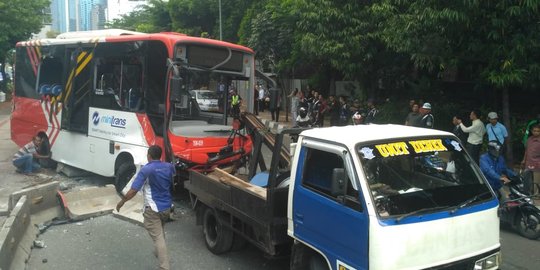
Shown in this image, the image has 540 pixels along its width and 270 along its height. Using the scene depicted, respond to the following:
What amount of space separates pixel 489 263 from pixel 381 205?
1.10 m

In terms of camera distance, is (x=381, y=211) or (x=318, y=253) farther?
(x=318, y=253)

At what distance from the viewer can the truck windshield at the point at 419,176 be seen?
12.7ft

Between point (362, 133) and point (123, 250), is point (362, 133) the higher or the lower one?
the higher one

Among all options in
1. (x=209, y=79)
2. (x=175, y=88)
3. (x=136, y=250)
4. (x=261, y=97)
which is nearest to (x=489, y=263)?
(x=136, y=250)

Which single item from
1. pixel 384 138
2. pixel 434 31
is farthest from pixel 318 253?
pixel 434 31

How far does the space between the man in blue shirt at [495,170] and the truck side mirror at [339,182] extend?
3.83m

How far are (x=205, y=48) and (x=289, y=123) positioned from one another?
1395cm

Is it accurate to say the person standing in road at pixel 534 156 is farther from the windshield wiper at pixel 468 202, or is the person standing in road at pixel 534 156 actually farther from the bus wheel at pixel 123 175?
the bus wheel at pixel 123 175

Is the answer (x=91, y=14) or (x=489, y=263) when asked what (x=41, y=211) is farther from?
(x=91, y=14)

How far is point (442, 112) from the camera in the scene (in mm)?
13648

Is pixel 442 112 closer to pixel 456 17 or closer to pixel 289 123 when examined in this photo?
pixel 456 17

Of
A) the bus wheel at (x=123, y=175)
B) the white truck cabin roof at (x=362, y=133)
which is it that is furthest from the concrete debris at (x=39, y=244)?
the white truck cabin roof at (x=362, y=133)

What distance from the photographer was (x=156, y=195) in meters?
5.39

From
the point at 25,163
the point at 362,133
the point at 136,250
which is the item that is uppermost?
the point at 362,133
